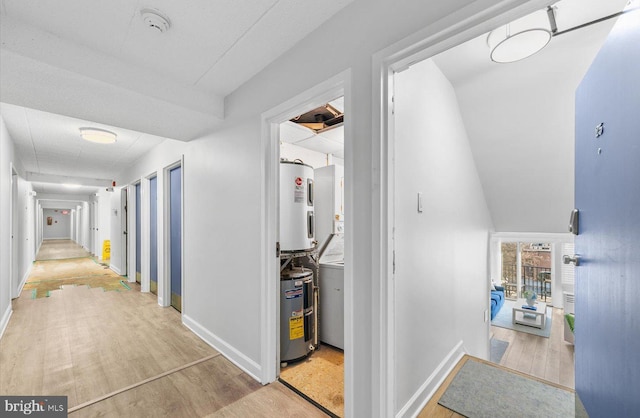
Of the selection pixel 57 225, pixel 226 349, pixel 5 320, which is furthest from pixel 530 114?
pixel 57 225

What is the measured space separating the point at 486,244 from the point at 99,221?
1040cm

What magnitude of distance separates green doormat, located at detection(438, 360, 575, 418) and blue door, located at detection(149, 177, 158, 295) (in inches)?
173

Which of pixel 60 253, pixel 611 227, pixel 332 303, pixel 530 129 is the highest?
pixel 530 129

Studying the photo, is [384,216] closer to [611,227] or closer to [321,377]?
[611,227]

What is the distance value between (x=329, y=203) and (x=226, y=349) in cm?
188

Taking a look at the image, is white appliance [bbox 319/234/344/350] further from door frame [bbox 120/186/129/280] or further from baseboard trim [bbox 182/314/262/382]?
door frame [bbox 120/186/129/280]

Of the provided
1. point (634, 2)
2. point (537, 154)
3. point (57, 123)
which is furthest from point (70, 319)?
point (537, 154)

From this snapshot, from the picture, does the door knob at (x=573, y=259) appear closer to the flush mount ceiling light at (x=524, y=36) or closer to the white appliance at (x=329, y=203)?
the flush mount ceiling light at (x=524, y=36)

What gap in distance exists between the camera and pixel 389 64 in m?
1.31

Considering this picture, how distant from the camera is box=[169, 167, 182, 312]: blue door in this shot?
11.8 feet

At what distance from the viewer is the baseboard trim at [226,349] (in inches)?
A: 84.2

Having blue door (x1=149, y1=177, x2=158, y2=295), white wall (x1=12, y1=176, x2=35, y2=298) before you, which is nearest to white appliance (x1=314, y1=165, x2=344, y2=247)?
blue door (x1=149, y1=177, x2=158, y2=295)

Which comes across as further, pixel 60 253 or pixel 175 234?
pixel 60 253

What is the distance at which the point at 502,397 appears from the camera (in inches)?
70.4
